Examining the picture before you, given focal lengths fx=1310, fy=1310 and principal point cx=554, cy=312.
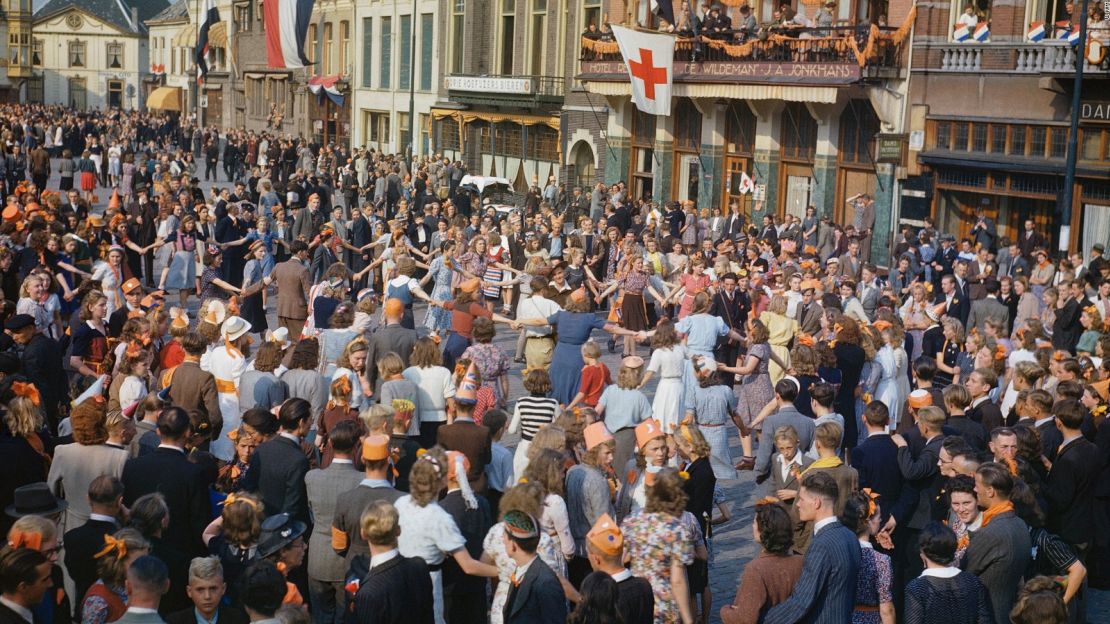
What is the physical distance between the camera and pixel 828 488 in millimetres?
6887

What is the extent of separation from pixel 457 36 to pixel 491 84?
16.7ft

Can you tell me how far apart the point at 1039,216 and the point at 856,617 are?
19.0 m

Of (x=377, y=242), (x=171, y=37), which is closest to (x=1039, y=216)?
(x=377, y=242)

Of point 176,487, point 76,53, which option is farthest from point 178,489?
point 76,53

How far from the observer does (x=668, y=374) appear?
444 inches

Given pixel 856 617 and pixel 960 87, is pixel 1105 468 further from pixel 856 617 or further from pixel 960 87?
pixel 960 87

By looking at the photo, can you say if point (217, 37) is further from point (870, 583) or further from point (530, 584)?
point (870, 583)

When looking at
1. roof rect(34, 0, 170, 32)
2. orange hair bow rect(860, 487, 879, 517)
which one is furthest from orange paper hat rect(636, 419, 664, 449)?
roof rect(34, 0, 170, 32)

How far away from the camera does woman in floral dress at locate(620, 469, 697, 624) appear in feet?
22.9

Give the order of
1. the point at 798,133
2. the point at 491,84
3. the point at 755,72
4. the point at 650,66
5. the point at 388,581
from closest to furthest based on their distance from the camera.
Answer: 1. the point at 388,581
2. the point at 755,72
3. the point at 650,66
4. the point at 798,133
5. the point at 491,84

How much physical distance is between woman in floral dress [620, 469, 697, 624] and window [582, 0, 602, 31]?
3051 centimetres

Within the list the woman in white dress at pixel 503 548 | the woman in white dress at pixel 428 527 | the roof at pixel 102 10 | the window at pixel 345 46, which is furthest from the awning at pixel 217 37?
the woman in white dress at pixel 503 548

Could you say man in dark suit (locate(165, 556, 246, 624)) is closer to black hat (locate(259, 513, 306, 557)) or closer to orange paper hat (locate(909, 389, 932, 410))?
black hat (locate(259, 513, 306, 557))

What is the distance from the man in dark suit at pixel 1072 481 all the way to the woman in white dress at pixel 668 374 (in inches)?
123
